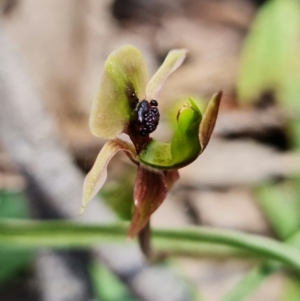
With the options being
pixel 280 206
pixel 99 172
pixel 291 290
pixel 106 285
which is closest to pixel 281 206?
pixel 280 206

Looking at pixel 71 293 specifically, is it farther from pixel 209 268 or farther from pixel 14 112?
pixel 14 112

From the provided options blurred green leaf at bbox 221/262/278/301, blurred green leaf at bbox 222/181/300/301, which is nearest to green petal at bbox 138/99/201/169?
blurred green leaf at bbox 221/262/278/301

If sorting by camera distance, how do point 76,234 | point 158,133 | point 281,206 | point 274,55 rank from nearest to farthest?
point 76,234 → point 281,206 → point 158,133 → point 274,55

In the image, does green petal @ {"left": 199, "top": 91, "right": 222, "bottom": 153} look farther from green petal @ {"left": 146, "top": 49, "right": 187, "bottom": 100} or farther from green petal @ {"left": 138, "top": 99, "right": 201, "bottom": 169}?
green petal @ {"left": 146, "top": 49, "right": 187, "bottom": 100}

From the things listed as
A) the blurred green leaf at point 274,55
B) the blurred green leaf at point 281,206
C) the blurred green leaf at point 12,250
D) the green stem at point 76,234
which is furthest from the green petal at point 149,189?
the blurred green leaf at point 274,55

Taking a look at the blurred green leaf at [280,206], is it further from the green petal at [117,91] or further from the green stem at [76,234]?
the green petal at [117,91]

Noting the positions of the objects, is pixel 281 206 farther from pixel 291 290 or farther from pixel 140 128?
pixel 140 128
